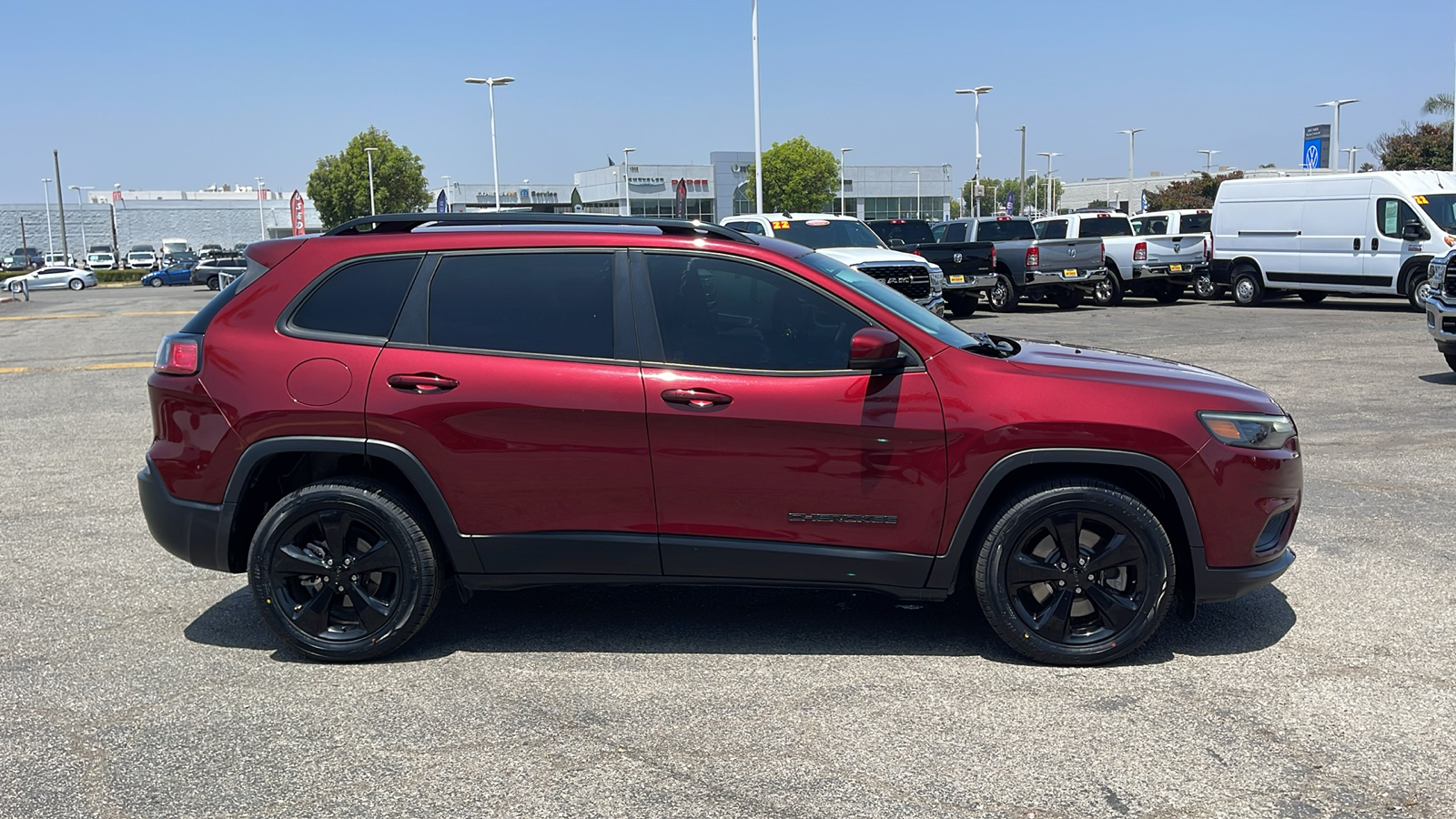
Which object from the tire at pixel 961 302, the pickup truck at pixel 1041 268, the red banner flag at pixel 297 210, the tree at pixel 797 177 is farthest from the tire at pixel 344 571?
the tree at pixel 797 177

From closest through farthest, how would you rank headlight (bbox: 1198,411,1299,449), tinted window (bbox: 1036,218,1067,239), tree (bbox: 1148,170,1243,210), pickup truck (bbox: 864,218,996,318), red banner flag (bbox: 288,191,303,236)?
headlight (bbox: 1198,411,1299,449)
red banner flag (bbox: 288,191,303,236)
pickup truck (bbox: 864,218,996,318)
tinted window (bbox: 1036,218,1067,239)
tree (bbox: 1148,170,1243,210)

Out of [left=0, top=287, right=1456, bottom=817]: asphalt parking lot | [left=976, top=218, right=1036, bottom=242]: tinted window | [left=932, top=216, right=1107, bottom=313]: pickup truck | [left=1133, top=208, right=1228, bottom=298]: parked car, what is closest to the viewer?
[left=0, top=287, right=1456, bottom=817]: asphalt parking lot

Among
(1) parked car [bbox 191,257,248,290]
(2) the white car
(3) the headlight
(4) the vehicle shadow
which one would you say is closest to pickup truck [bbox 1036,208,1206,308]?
(4) the vehicle shadow

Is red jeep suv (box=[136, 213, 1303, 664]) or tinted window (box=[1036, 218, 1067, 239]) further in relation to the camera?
tinted window (box=[1036, 218, 1067, 239])

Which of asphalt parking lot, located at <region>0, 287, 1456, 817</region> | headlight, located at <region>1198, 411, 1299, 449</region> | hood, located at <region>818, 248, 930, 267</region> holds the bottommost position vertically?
asphalt parking lot, located at <region>0, 287, 1456, 817</region>

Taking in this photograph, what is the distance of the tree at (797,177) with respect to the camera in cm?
9594

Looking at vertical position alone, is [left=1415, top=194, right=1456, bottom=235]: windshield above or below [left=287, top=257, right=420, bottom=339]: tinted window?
above

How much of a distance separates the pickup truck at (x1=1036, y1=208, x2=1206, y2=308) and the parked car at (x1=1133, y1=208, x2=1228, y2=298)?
0.15 meters

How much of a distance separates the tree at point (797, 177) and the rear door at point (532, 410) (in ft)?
300

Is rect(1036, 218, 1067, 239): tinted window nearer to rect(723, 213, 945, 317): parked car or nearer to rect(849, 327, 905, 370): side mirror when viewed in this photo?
rect(723, 213, 945, 317): parked car

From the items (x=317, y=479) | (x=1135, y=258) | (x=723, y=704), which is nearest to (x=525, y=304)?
(x=317, y=479)

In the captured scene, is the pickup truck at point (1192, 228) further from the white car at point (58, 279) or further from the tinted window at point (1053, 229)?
the white car at point (58, 279)

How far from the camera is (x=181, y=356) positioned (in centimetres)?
481

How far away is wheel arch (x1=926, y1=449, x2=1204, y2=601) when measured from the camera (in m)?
4.45
